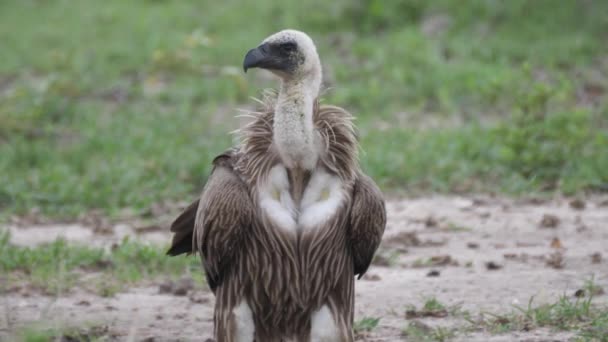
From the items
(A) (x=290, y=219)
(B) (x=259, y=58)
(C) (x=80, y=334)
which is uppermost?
(B) (x=259, y=58)

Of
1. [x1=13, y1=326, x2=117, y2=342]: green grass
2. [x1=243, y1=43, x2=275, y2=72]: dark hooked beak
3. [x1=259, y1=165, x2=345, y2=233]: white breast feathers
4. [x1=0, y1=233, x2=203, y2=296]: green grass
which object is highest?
[x1=243, y1=43, x2=275, y2=72]: dark hooked beak

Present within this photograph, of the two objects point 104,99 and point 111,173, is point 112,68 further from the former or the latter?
point 111,173

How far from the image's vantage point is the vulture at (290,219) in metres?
4.66

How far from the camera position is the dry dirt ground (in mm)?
5562

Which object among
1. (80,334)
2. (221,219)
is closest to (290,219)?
(221,219)

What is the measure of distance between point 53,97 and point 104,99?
0.65 meters

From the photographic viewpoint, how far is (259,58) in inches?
183

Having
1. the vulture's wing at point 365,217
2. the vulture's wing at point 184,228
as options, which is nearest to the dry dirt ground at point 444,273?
the vulture's wing at point 184,228

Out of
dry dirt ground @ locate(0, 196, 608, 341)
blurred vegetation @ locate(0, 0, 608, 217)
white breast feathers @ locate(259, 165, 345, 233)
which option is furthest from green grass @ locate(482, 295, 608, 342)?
blurred vegetation @ locate(0, 0, 608, 217)

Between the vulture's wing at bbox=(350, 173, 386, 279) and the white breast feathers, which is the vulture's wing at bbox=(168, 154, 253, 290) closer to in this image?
the white breast feathers

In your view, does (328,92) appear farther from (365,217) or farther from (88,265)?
(365,217)

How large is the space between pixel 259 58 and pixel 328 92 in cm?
649

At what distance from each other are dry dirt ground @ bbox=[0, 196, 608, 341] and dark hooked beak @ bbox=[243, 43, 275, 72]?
135 centimetres

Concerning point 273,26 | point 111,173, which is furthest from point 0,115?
point 273,26
